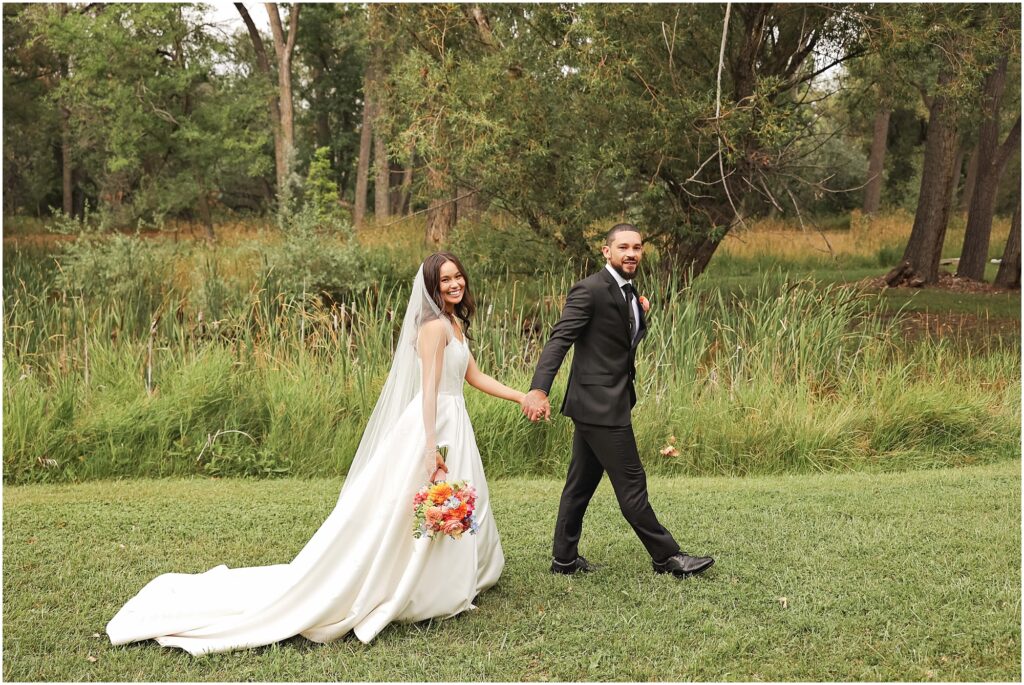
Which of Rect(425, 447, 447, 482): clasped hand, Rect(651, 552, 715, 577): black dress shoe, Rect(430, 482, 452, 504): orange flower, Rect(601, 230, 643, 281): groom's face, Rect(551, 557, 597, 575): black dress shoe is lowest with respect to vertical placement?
Rect(551, 557, 597, 575): black dress shoe

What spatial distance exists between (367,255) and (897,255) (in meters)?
12.7

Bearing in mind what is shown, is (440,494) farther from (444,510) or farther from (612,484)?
(612,484)

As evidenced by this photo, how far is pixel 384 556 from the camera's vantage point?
432cm

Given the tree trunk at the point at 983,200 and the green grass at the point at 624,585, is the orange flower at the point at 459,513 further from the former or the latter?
the tree trunk at the point at 983,200

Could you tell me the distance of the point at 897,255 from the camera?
68.5ft

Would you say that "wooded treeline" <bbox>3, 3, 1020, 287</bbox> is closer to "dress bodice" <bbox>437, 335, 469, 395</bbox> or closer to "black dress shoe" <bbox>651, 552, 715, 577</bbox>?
"dress bodice" <bbox>437, 335, 469, 395</bbox>

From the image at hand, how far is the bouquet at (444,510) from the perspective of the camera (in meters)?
4.17

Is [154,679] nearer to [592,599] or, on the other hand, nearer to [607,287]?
[592,599]

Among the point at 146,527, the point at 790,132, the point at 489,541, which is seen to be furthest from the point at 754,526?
the point at 790,132

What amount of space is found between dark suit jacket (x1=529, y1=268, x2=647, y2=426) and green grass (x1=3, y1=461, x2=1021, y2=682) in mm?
928

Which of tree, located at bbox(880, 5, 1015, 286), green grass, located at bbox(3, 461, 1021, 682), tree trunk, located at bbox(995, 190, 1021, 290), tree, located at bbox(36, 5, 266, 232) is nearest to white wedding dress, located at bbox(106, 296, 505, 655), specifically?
green grass, located at bbox(3, 461, 1021, 682)

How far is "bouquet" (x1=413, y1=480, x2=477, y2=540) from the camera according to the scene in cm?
417

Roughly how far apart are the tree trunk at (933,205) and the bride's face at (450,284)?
46.3 feet

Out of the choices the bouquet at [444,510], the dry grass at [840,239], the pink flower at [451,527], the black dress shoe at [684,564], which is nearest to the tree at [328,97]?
the dry grass at [840,239]
